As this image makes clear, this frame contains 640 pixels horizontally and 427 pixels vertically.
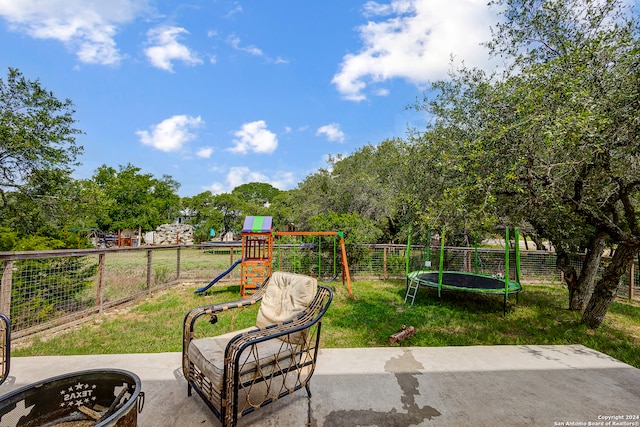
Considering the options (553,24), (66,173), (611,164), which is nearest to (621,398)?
(611,164)

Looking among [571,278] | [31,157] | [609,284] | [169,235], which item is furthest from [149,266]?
[169,235]

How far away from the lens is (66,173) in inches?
299

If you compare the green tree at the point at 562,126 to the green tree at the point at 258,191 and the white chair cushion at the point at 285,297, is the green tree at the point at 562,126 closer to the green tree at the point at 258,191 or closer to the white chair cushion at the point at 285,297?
the white chair cushion at the point at 285,297

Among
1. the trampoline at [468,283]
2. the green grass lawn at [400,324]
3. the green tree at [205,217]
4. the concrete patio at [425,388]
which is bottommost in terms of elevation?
the green grass lawn at [400,324]

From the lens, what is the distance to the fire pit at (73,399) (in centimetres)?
148

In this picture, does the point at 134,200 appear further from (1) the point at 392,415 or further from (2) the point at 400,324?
(1) the point at 392,415

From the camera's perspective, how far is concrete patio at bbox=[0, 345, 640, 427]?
2029mm

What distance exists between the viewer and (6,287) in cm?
341

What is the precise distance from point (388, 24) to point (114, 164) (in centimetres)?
3253

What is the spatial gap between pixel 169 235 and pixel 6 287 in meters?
25.6

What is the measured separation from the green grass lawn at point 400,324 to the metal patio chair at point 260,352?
1393mm

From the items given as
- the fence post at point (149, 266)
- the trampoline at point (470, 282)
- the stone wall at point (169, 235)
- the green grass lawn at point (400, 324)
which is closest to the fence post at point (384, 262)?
the trampoline at point (470, 282)

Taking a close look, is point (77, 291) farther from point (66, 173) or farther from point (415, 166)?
point (415, 166)

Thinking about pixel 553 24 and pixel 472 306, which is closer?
pixel 553 24
